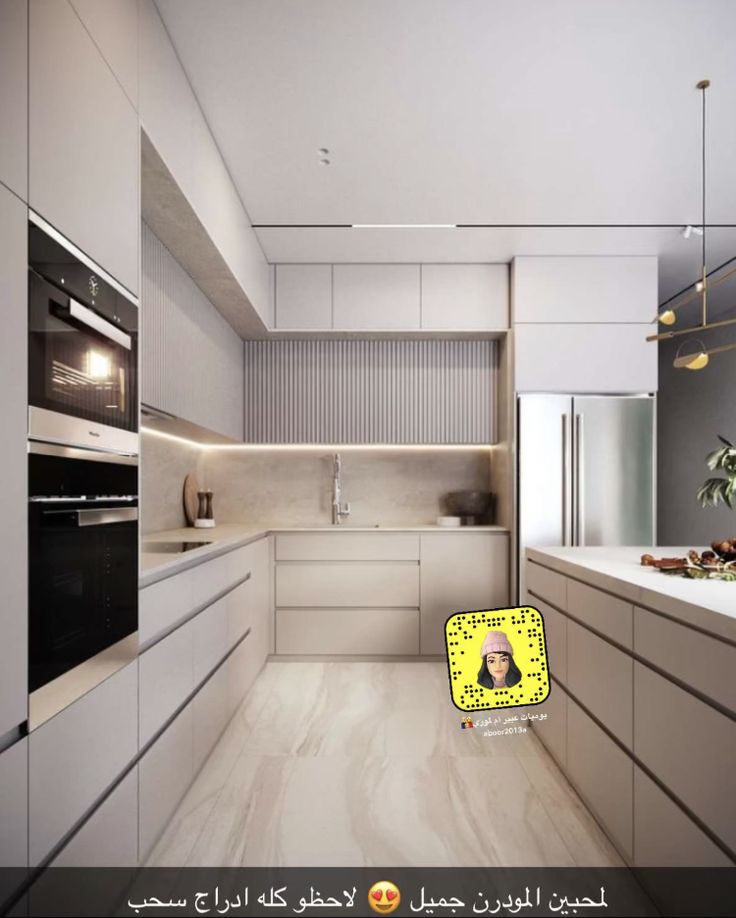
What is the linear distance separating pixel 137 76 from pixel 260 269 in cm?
218

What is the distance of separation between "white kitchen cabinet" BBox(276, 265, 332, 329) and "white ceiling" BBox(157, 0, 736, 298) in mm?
470

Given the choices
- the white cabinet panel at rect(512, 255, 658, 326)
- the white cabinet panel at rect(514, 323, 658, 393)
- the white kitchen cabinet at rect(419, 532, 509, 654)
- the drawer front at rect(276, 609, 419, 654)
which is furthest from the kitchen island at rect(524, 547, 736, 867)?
the white cabinet panel at rect(512, 255, 658, 326)

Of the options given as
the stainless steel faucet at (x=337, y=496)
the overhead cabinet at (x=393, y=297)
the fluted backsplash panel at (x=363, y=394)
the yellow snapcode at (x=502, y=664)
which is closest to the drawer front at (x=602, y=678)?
the yellow snapcode at (x=502, y=664)

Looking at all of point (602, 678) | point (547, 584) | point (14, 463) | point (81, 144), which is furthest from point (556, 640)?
point (81, 144)

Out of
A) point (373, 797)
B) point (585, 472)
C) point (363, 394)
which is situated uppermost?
point (363, 394)

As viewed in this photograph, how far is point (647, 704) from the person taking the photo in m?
1.81

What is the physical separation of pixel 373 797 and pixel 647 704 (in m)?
1.12

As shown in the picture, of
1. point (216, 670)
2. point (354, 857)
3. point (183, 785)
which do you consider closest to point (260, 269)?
point (216, 670)

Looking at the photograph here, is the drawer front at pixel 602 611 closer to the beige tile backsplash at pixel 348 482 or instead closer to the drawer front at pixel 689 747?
the drawer front at pixel 689 747

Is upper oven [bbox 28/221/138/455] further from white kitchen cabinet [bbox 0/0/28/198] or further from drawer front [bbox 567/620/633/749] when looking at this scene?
drawer front [bbox 567/620/633/749]

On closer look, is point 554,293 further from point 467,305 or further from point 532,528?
point 532,528

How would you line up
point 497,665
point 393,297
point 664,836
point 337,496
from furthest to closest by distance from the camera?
point 337,496
point 393,297
point 497,665
point 664,836

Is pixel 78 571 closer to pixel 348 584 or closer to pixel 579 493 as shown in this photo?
pixel 348 584

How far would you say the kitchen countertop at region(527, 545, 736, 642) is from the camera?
151 cm
